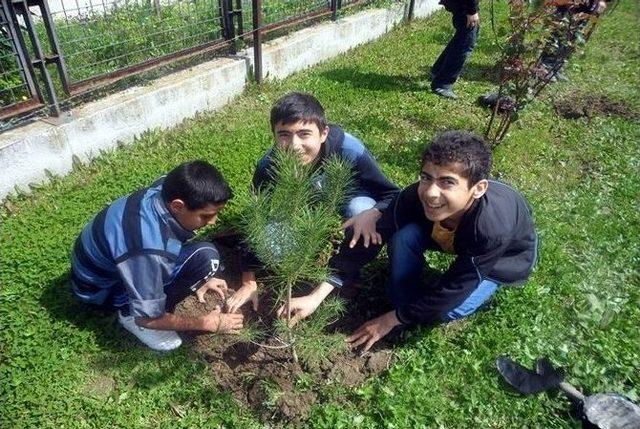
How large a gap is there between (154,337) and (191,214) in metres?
0.80

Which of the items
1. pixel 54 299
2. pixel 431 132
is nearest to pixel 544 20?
pixel 431 132

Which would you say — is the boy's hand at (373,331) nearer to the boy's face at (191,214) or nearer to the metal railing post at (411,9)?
the boy's face at (191,214)

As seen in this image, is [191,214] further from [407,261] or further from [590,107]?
[590,107]

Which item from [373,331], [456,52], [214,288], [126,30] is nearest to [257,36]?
[126,30]

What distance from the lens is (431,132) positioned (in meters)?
4.88

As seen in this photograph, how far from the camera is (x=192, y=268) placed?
8.43 feet

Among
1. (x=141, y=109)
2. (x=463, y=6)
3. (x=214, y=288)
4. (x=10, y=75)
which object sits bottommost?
(x=214, y=288)

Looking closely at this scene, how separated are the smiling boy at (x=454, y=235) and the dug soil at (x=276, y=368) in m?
0.12

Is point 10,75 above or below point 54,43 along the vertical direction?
below

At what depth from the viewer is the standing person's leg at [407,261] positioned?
256 cm

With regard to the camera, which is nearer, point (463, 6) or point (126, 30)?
point (126, 30)

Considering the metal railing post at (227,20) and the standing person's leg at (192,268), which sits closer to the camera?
the standing person's leg at (192,268)

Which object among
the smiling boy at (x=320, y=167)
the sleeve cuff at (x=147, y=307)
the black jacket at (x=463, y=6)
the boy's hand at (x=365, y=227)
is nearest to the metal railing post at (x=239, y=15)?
the black jacket at (x=463, y=6)

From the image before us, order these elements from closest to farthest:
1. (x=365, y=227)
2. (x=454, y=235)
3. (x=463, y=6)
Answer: (x=454, y=235), (x=365, y=227), (x=463, y=6)
